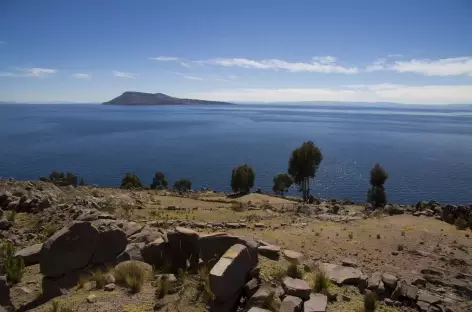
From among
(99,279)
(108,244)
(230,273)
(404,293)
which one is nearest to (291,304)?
(230,273)

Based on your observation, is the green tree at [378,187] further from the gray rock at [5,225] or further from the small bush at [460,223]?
the gray rock at [5,225]

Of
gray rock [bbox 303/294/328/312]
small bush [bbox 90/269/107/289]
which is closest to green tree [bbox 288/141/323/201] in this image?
gray rock [bbox 303/294/328/312]

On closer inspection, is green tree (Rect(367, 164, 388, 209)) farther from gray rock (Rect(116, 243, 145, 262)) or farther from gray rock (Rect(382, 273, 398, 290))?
gray rock (Rect(116, 243, 145, 262))

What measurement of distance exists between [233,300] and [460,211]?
73.6 feet

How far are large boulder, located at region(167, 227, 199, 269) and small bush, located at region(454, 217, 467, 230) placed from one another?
19094mm

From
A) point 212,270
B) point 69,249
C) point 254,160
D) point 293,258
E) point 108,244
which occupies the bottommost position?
point 254,160

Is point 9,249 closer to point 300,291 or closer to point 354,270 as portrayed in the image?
point 300,291

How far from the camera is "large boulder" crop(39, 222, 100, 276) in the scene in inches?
421

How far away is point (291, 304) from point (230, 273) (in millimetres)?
1863

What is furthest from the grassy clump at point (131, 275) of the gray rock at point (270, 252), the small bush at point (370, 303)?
the small bush at point (370, 303)

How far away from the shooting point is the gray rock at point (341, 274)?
11.8 metres

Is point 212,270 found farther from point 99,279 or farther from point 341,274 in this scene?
point 341,274

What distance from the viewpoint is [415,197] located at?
7144 cm

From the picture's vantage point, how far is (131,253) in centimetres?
1212
